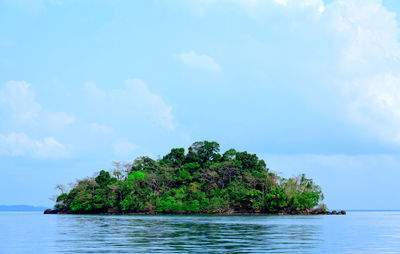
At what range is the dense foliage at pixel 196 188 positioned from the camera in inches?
2911

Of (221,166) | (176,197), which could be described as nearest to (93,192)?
(176,197)

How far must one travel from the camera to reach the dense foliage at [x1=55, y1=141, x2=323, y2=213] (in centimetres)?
7394

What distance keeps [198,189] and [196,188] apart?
42 cm

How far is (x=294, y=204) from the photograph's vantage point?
72312 millimetres

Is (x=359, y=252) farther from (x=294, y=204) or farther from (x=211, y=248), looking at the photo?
(x=294, y=204)

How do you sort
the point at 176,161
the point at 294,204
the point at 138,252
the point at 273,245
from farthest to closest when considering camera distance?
1. the point at 176,161
2. the point at 294,204
3. the point at 273,245
4. the point at 138,252

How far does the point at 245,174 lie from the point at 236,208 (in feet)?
20.4

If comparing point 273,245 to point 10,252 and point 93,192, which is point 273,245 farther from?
point 93,192

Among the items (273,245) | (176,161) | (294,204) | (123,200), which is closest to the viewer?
(273,245)

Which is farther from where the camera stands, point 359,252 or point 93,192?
point 93,192

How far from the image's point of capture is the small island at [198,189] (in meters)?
74.0

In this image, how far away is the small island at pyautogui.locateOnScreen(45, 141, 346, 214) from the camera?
243 ft

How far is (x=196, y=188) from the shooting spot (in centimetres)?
7725

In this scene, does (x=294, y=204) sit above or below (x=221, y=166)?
below
